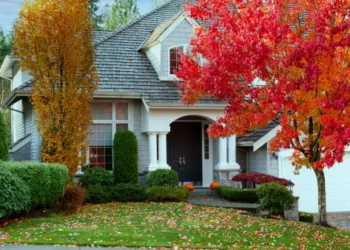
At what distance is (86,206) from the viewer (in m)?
15.9

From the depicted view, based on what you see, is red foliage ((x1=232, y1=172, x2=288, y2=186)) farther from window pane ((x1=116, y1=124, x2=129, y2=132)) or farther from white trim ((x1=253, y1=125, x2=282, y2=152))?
window pane ((x1=116, y1=124, x2=129, y2=132))

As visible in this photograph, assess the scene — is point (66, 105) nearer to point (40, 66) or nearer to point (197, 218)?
point (40, 66)

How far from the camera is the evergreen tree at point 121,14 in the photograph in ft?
144

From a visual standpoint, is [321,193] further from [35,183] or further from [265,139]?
[35,183]

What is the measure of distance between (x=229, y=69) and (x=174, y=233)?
4.01m

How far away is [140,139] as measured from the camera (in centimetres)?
1934

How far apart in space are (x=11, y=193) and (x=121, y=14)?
35.9 m

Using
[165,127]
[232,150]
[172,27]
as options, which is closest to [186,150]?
[232,150]

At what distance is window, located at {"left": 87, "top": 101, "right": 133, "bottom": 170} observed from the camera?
19094 millimetres

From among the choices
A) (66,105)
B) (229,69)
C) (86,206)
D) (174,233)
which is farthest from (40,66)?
(174,233)

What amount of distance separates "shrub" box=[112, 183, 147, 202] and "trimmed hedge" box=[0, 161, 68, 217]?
315cm

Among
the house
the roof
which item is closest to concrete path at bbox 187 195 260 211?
the house

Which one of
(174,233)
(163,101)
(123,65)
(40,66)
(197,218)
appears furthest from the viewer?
(123,65)

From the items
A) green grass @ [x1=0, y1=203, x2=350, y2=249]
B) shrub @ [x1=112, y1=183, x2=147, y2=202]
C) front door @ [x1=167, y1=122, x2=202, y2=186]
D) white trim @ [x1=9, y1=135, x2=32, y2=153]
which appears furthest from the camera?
front door @ [x1=167, y1=122, x2=202, y2=186]
